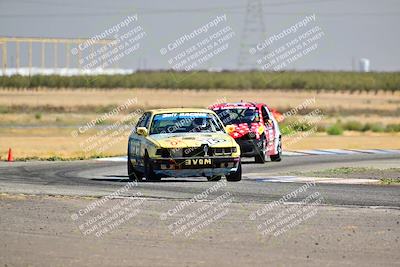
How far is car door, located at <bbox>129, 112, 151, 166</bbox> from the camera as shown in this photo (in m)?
20.9

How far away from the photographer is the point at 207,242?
41.3 ft

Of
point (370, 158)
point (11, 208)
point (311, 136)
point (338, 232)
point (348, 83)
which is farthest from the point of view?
point (348, 83)

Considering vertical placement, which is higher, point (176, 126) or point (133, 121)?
point (176, 126)

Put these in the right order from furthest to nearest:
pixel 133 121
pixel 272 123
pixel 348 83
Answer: pixel 348 83 → pixel 133 121 → pixel 272 123

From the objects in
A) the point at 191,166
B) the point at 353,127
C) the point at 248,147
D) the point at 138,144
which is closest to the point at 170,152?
the point at 191,166

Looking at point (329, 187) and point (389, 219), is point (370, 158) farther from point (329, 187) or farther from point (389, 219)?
point (389, 219)

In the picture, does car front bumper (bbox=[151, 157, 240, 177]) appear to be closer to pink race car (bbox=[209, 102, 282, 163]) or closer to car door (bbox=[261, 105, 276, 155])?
pink race car (bbox=[209, 102, 282, 163])

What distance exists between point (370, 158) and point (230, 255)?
19588 mm

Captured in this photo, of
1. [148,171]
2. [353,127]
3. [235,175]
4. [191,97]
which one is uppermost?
[148,171]

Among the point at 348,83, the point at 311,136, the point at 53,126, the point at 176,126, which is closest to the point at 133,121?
the point at 53,126

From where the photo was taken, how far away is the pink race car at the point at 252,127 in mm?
26750

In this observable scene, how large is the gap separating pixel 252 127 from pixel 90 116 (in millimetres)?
42587

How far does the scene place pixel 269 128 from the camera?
2744 cm

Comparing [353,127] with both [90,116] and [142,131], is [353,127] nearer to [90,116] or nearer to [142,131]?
[90,116]
